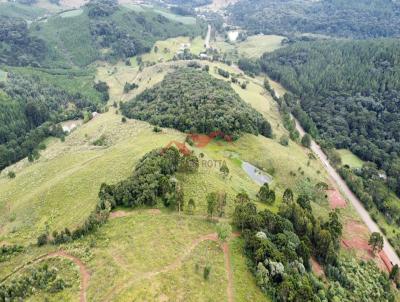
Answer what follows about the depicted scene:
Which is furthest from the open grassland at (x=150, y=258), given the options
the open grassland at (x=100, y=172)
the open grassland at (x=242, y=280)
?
the open grassland at (x=100, y=172)

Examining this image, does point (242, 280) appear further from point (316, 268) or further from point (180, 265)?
point (316, 268)

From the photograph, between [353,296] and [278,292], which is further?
[353,296]

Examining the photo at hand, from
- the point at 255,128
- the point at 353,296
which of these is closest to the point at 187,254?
the point at 353,296

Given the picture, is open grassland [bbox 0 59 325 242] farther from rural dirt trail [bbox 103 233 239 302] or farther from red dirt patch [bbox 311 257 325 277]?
red dirt patch [bbox 311 257 325 277]

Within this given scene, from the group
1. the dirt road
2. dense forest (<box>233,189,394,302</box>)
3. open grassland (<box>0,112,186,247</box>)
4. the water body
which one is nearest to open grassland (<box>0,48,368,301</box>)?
open grassland (<box>0,112,186,247</box>)

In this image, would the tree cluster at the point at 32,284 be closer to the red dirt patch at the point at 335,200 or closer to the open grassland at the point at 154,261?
the open grassland at the point at 154,261

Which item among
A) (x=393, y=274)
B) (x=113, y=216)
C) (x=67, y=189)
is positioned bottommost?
(x=393, y=274)

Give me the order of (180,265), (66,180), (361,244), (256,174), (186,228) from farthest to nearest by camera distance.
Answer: (256,174)
(66,180)
(361,244)
(186,228)
(180,265)

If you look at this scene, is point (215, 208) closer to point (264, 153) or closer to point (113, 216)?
point (113, 216)

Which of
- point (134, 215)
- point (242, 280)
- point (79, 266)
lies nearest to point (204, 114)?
point (134, 215)
